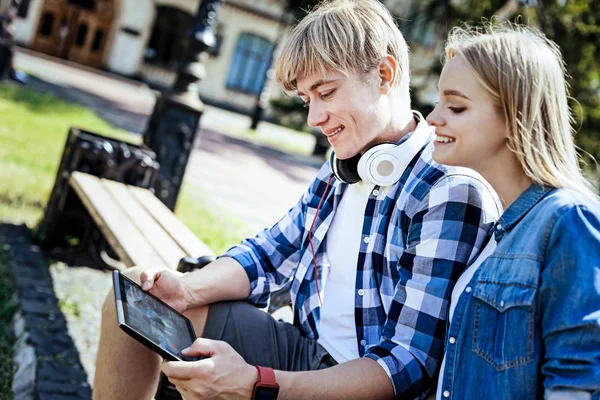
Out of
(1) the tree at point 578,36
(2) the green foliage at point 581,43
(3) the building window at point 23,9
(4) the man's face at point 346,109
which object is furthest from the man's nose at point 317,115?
(3) the building window at point 23,9

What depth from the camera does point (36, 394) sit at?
3.22 metres

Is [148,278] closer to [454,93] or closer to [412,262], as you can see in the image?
[412,262]

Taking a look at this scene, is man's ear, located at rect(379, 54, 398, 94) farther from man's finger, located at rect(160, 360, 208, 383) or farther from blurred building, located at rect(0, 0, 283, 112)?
blurred building, located at rect(0, 0, 283, 112)

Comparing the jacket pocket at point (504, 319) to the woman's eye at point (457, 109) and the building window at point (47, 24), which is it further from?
the building window at point (47, 24)

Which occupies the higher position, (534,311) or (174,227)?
(534,311)

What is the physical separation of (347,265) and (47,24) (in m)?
25.3

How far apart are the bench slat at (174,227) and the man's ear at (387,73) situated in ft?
5.23

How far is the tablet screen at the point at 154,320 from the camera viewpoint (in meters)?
2.07

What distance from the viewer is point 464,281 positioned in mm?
1973

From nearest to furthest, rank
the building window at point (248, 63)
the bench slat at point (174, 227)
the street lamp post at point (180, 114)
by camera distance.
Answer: the bench slat at point (174, 227) < the street lamp post at point (180, 114) < the building window at point (248, 63)

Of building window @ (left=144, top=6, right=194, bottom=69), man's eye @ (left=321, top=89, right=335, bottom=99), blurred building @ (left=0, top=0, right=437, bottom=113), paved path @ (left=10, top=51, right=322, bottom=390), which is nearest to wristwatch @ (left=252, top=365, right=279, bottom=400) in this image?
man's eye @ (left=321, top=89, right=335, bottom=99)

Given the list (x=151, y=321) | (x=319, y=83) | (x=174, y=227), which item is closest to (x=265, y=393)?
(x=151, y=321)

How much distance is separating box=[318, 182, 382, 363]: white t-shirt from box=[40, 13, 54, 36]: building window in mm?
25006

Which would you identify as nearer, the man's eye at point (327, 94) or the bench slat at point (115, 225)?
the man's eye at point (327, 94)
